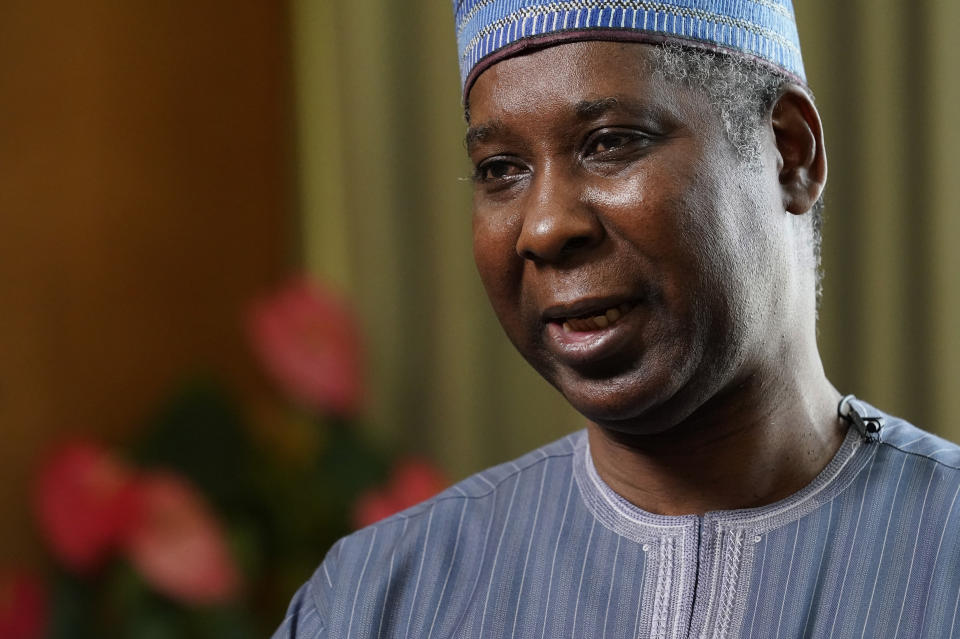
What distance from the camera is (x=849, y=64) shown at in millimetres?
2227

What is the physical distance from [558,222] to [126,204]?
1781 millimetres

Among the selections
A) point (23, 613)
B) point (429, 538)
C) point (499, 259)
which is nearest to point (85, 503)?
point (23, 613)

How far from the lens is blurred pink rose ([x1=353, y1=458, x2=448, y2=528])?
244cm

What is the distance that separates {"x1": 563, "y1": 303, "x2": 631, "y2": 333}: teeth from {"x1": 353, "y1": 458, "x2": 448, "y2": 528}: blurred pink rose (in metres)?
1.18

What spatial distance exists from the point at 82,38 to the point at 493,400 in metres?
1.24

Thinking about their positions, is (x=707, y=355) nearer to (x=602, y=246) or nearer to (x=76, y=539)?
(x=602, y=246)

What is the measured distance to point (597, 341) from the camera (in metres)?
1.28

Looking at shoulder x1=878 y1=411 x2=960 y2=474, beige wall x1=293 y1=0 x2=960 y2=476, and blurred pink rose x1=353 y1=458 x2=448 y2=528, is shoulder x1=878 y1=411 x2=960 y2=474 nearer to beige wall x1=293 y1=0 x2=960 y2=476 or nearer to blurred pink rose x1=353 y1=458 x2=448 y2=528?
beige wall x1=293 y1=0 x2=960 y2=476

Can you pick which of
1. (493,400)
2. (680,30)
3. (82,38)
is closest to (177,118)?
(82,38)

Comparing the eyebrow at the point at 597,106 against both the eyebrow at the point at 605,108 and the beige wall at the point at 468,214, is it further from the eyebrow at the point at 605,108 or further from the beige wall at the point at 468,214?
the beige wall at the point at 468,214

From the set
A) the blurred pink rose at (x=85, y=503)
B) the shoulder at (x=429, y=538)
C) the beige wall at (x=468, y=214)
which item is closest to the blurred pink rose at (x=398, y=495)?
the beige wall at (x=468, y=214)

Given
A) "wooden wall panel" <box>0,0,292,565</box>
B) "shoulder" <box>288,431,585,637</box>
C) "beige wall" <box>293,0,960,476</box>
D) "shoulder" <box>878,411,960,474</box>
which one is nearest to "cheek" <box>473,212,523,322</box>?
"shoulder" <box>288,431,585,637</box>

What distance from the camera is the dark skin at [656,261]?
50.1 inches

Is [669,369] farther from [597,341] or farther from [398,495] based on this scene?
[398,495]
